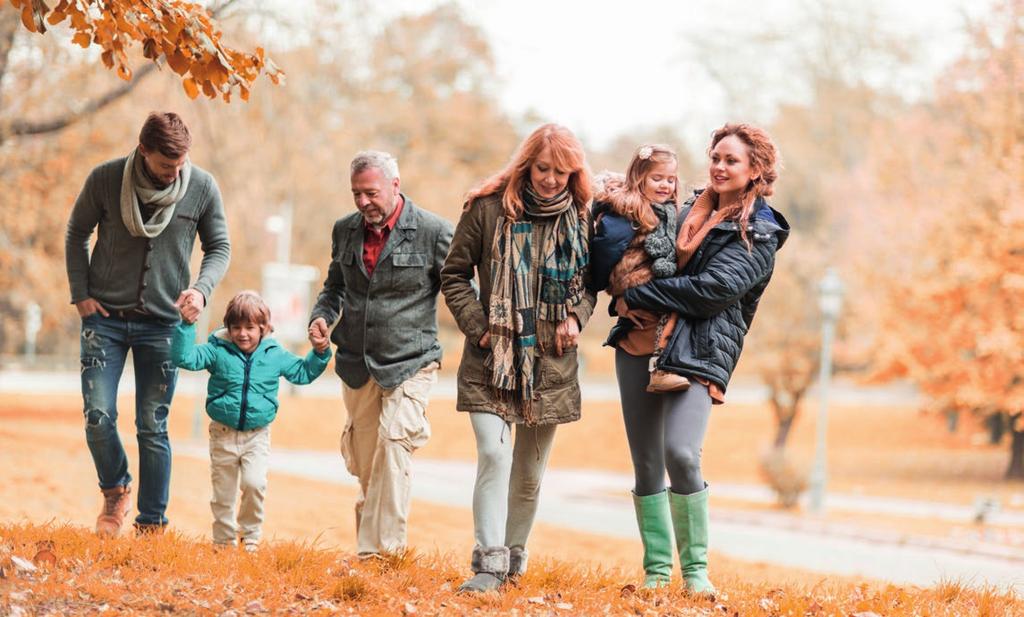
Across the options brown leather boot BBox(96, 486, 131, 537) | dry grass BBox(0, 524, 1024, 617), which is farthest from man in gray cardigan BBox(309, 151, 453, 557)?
brown leather boot BBox(96, 486, 131, 537)

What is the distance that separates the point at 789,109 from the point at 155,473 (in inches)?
1152

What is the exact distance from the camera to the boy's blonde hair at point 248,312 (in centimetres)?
612

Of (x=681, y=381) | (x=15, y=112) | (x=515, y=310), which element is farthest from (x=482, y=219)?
(x=15, y=112)

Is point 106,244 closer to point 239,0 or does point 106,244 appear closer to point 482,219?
point 482,219

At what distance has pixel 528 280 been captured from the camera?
540cm

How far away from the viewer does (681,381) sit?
5293 mm

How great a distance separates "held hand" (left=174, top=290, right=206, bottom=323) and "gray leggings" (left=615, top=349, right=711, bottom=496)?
1.97m

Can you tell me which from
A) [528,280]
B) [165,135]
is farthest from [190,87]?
[528,280]

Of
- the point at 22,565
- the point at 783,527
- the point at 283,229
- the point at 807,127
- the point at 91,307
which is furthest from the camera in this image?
the point at 283,229

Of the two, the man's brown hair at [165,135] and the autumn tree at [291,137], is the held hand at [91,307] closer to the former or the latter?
the man's brown hair at [165,135]

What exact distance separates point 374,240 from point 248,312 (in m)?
0.72

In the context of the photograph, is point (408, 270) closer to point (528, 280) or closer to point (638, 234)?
point (528, 280)

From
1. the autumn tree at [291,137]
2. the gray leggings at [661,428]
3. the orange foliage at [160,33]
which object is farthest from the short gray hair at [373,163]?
the autumn tree at [291,137]

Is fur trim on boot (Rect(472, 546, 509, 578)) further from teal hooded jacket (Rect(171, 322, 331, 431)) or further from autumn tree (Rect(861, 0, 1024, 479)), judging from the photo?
autumn tree (Rect(861, 0, 1024, 479))
